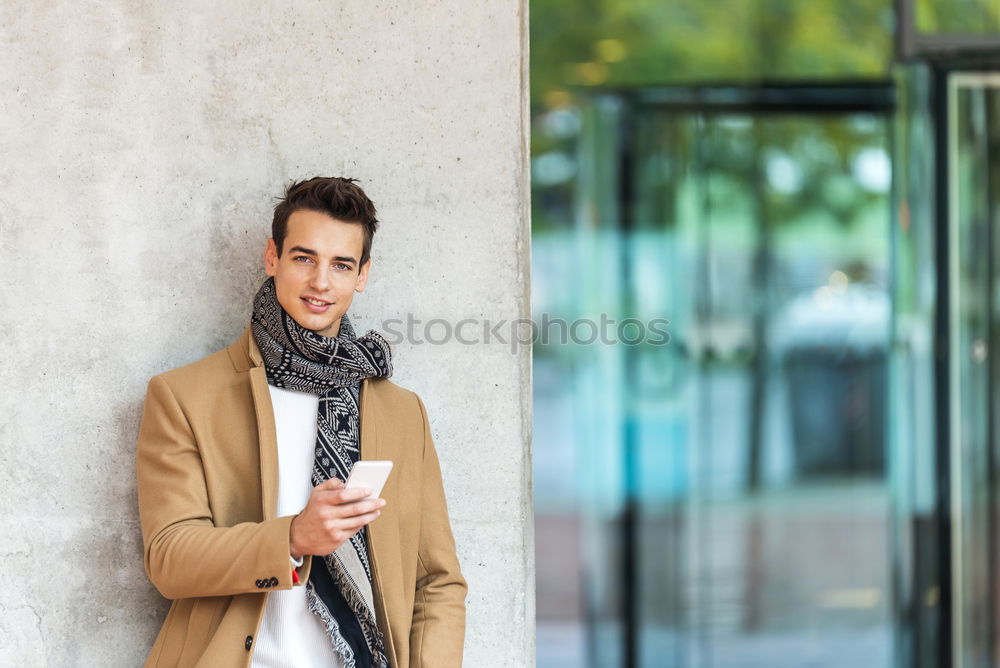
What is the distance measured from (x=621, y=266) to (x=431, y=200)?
3660 mm

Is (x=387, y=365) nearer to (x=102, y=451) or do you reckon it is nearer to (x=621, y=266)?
(x=102, y=451)

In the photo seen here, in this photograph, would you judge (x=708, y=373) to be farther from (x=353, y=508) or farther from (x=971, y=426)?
(x=353, y=508)

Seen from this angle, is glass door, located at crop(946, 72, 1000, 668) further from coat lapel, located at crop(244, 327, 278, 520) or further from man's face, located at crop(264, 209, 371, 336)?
coat lapel, located at crop(244, 327, 278, 520)

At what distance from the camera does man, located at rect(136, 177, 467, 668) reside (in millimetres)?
1988

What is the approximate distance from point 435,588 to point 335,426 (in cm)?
42

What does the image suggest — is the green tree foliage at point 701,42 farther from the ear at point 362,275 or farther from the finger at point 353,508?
the finger at point 353,508

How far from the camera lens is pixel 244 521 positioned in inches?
82.2

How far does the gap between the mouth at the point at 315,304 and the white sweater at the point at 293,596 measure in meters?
0.17

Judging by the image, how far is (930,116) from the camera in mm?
4953

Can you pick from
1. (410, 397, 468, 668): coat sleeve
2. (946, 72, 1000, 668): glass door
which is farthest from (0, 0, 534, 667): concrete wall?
(946, 72, 1000, 668): glass door

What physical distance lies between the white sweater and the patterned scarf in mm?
32

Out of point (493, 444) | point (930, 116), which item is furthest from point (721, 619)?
point (493, 444)

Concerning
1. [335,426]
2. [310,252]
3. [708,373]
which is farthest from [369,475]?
[708,373]

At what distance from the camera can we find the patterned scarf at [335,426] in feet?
6.61
